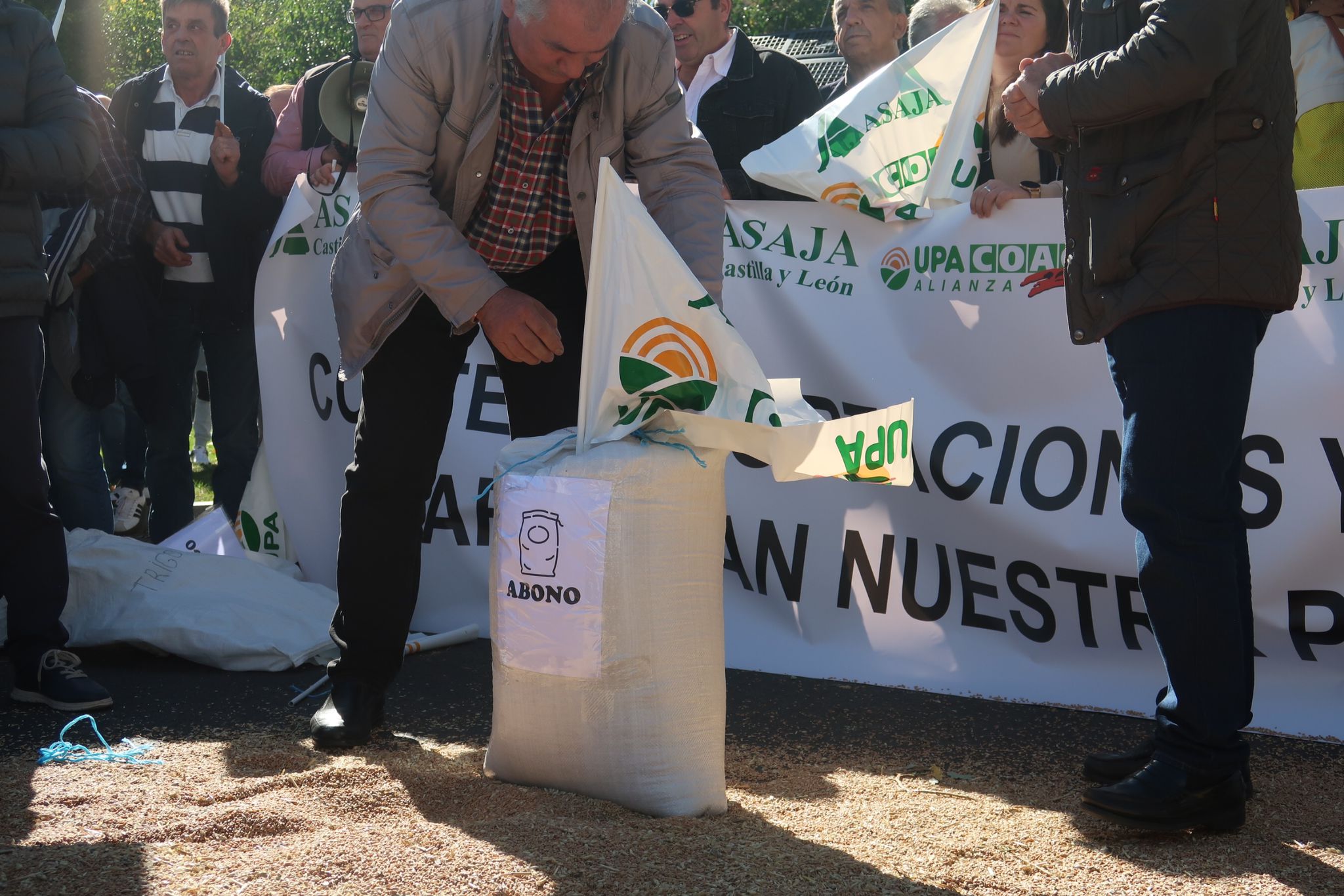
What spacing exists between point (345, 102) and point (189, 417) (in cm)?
134

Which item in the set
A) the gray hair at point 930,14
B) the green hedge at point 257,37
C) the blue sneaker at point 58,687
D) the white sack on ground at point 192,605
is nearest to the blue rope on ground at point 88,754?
Answer: the blue sneaker at point 58,687

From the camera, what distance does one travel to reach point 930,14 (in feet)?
15.5

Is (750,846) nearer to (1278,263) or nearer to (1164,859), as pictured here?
(1164,859)

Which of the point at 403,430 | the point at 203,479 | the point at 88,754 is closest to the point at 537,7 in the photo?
the point at 403,430

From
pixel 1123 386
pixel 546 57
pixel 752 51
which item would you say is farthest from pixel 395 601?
pixel 752 51

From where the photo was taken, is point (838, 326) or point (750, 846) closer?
point (750, 846)

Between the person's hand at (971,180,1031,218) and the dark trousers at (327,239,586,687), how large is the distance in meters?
1.33

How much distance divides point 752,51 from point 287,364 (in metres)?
1.94

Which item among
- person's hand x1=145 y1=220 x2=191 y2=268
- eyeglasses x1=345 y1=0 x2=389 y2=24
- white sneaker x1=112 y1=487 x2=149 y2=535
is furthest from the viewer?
white sneaker x1=112 y1=487 x2=149 y2=535

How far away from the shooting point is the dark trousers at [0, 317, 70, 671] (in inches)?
135

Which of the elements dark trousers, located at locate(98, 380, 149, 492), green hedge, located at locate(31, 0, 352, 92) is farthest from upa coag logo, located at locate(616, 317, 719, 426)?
green hedge, located at locate(31, 0, 352, 92)

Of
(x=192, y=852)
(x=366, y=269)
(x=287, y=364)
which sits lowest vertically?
(x=192, y=852)

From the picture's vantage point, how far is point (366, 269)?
304 cm

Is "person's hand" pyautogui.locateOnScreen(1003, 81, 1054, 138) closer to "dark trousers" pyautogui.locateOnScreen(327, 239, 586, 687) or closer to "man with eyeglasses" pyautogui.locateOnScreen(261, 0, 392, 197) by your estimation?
"dark trousers" pyautogui.locateOnScreen(327, 239, 586, 687)
